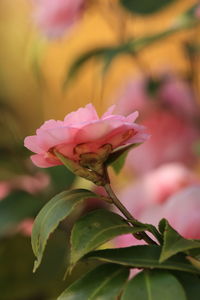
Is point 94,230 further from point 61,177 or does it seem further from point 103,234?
point 61,177

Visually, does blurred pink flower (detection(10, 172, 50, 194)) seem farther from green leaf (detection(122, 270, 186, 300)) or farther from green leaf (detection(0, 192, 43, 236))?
green leaf (detection(122, 270, 186, 300))

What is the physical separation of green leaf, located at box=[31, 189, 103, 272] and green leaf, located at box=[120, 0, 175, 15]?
1.25ft

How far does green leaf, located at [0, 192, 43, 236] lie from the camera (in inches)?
23.4

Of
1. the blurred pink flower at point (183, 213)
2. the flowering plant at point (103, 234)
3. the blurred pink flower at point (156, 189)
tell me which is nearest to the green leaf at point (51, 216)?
the flowering plant at point (103, 234)

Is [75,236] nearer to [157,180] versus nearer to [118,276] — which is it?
[118,276]

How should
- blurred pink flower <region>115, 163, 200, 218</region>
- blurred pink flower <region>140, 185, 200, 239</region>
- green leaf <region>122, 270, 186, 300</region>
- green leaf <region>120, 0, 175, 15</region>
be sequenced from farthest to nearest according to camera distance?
green leaf <region>120, 0, 175, 15</region> → blurred pink flower <region>115, 163, 200, 218</region> → blurred pink flower <region>140, 185, 200, 239</region> → green leaf <region>122, 270, 186, 300</region>

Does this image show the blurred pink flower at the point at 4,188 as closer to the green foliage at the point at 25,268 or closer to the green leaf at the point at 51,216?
the green foliage at the point at 25,268

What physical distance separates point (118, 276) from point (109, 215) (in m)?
0.03

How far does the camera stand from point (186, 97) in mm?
679

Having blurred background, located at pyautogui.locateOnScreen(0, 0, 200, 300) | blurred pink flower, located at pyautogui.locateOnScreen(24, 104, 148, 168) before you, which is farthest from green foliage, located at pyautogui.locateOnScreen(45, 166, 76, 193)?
blurred pink flower, located at pyautogui.locateOnScreen(24, 104, 148, 168)

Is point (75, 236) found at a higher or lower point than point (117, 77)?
higher

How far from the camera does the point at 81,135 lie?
263 millimetres

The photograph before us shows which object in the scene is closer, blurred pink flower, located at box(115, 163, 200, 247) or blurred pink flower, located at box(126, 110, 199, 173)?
blurred pink flower, located at box(115, 163, 200, 247)

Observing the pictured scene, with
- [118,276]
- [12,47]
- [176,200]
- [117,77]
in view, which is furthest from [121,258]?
[12,47]
